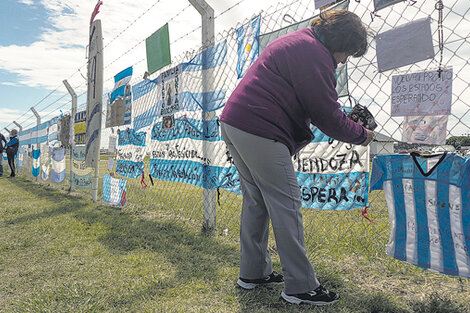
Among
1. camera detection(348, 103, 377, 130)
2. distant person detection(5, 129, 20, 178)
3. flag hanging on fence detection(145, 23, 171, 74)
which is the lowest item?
camera detection(348, 103, 377, 130)

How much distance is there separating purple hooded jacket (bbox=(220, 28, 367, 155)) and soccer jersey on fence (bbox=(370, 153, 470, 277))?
34 cm

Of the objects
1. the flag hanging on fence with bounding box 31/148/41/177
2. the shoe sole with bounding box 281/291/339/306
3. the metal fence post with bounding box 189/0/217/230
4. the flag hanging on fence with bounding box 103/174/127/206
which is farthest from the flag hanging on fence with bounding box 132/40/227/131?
the flag hanging on fence with bounding box 31/148/41/177

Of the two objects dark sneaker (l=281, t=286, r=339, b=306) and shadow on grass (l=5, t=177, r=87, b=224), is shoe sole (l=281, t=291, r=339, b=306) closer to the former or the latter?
dark sneaker (l=281, t=286, r=339, b=306)

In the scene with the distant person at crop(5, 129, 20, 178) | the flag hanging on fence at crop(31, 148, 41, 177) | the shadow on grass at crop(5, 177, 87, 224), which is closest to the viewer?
the shadow on grass at crop(5, 177, 87, 224)

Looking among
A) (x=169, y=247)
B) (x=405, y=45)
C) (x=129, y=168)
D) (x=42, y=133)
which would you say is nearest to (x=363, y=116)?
(x=405, y=45)

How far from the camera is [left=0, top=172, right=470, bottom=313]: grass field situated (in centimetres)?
211

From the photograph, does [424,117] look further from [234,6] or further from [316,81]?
[234,6]

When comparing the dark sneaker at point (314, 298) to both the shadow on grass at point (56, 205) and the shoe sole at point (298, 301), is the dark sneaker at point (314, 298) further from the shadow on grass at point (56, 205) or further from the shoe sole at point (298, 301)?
the shadow on grass at point (56, 205)

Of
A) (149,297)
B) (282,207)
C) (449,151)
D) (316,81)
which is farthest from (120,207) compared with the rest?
(449,151)

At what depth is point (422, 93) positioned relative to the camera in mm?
2000

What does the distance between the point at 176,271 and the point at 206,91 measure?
197cm

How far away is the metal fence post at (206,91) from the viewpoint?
3.70m

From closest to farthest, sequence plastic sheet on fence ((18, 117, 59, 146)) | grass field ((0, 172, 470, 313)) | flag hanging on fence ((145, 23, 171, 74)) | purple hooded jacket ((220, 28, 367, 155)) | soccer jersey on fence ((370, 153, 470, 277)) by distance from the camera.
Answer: soccer jersey on fence ((370, 153, 470, 277)) < purple hooded jacket ((220, 28, 367, 155)) < grass field ((0, 172, 470, 313)) < flag hanging on fence ((145, 23, 171, 74)) < plastic sheet on fence ((18, 117, 59, 146))

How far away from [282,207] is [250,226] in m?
0.39
